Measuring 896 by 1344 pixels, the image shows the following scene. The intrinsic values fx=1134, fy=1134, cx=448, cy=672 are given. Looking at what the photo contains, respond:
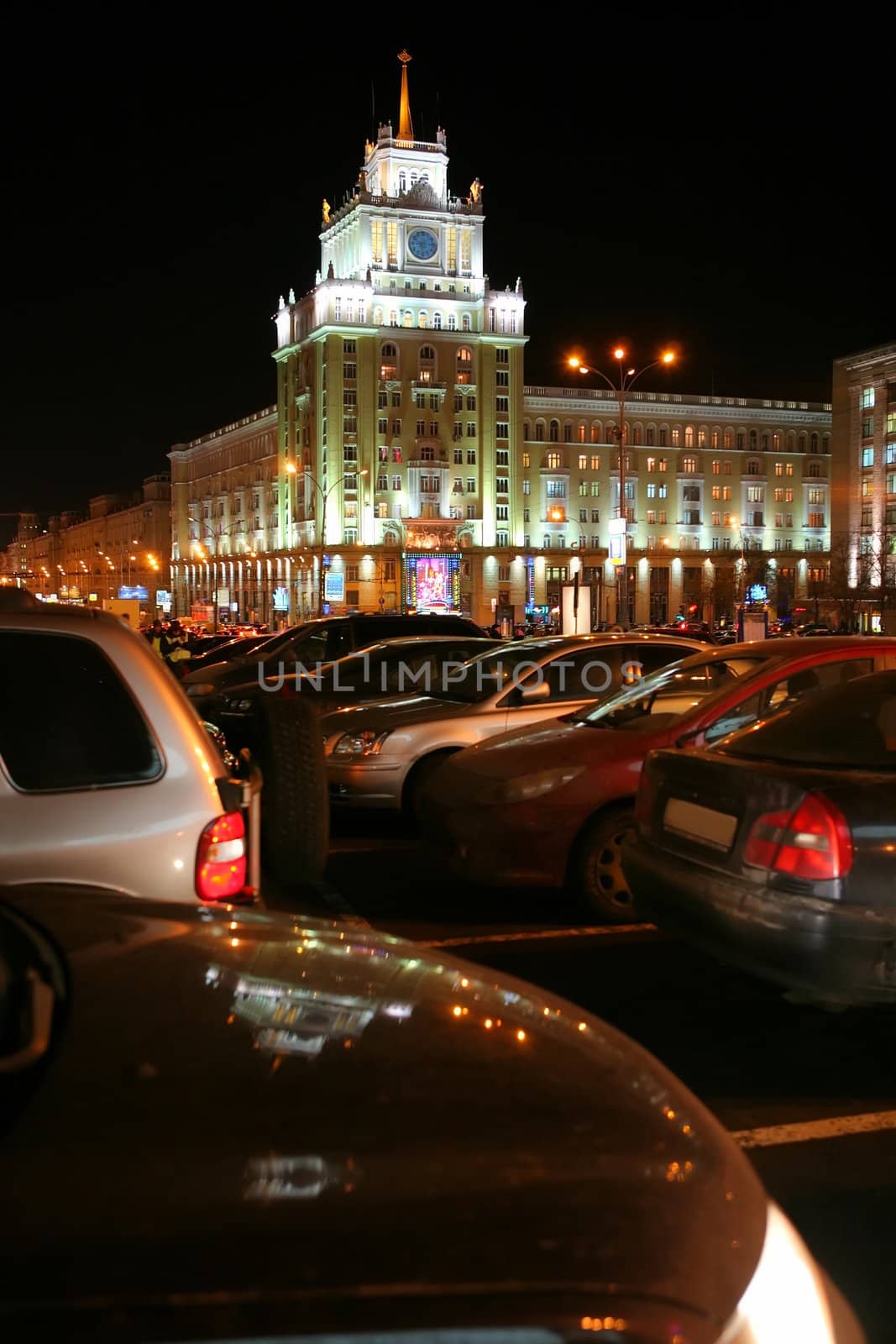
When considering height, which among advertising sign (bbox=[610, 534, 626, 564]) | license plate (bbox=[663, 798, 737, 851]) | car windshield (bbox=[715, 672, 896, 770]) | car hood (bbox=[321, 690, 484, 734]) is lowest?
license plate (bbox=[663, 798, 737, 851])

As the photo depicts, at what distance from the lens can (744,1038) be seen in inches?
203

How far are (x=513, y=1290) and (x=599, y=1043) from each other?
0.81 metres

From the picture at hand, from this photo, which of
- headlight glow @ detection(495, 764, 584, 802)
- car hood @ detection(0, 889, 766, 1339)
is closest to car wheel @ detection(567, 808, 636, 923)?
headlight glow @ detection(495, 764, 584, 802)

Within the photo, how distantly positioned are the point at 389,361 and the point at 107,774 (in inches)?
3713

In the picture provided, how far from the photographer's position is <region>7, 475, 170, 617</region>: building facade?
131m

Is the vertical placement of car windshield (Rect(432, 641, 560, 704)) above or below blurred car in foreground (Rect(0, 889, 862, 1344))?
above

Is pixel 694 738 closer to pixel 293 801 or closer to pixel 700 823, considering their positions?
pixel 700 823

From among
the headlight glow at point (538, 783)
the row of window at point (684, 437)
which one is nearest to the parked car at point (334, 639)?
the headlight glow at point (538, 783)

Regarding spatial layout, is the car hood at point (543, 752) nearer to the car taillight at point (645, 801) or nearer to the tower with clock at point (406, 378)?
the car taillight at point (645, 801)

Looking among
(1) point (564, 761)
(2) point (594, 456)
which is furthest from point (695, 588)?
(1) point (564, 761)

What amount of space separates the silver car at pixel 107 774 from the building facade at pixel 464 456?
84.8m

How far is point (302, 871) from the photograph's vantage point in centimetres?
510

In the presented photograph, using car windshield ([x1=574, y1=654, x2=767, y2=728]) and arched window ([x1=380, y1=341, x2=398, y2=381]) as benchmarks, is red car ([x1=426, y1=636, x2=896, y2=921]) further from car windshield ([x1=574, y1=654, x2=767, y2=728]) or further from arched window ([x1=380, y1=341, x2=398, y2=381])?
arched window ([x1=380, y1=341, x2=398, y2=381])

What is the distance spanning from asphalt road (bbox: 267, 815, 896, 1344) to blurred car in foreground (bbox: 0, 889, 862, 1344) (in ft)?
5.35
